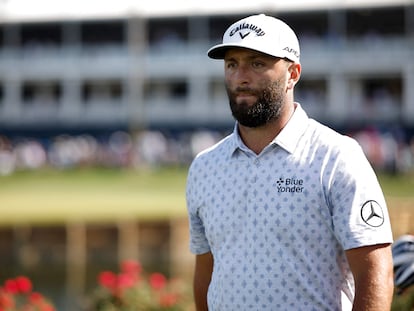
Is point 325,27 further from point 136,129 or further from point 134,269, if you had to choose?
point 134,269

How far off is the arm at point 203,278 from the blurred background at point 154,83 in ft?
87.1

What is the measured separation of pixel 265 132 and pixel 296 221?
1.28 ft

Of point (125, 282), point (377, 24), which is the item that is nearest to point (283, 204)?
point (125, 282)

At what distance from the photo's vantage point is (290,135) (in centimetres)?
350

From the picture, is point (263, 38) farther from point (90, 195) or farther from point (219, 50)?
point (90, 195)

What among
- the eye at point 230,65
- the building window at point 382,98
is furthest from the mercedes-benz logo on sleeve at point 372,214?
the building window at point 382,98

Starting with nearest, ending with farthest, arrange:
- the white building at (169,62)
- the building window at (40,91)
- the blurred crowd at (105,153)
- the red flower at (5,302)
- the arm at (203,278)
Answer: the arm at (203,278) < the red flower at (5,302) < the blurred crowd at (105,153) < the white building at (169,62) < the building window at (40,91)

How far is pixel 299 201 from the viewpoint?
3.38 m

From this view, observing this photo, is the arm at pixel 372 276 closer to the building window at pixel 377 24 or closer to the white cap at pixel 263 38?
the white cap at pixel 263 38

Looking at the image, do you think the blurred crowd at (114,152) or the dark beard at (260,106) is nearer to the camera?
the dark beard at (260,106)

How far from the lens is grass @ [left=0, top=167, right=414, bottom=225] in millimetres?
20047

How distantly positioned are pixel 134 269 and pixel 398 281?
3.38 metres

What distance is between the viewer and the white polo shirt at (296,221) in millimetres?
3295

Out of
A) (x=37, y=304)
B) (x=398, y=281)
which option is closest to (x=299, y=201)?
(x=398, y=281)
